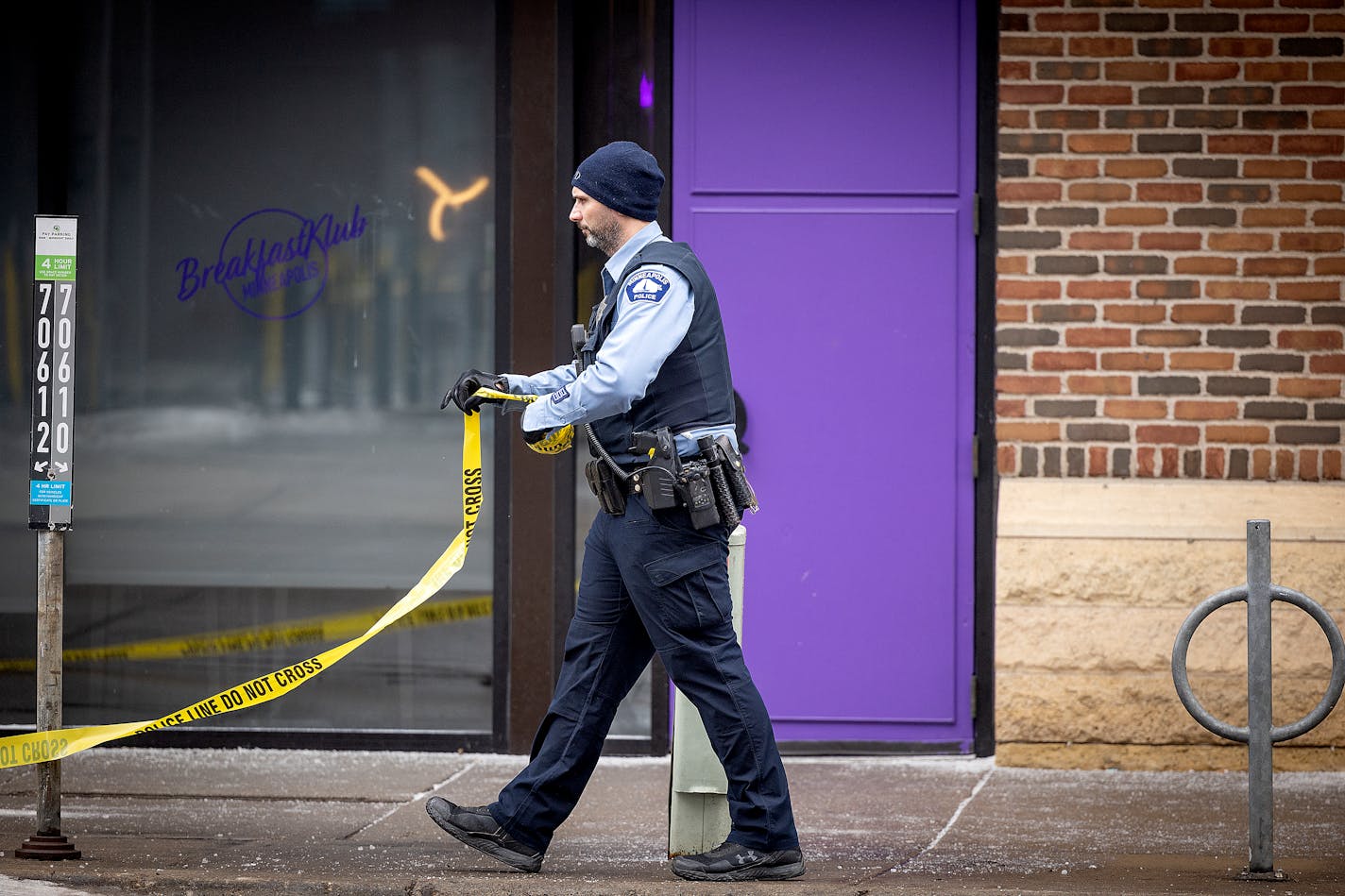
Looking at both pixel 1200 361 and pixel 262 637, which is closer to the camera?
pixel 1200 361

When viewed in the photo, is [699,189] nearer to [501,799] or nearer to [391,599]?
[391,599]

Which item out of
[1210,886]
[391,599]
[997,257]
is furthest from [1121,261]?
[391,599]

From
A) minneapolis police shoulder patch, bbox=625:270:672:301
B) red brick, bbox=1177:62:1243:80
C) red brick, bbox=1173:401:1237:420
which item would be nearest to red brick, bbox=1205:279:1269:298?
red brick, bbox=1173:401:1237:420

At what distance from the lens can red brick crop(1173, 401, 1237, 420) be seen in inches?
271

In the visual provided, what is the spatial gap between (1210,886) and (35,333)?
12.3 feet

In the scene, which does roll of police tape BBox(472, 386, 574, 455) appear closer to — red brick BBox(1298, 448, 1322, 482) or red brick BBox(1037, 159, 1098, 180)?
red brick BBox(1037, 159, 1098, 180)

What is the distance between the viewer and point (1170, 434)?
272 inches

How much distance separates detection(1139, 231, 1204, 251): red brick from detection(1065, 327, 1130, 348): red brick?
335 mm

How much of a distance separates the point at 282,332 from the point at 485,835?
9.23 ft

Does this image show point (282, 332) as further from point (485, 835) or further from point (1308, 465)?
point (1308, 465)

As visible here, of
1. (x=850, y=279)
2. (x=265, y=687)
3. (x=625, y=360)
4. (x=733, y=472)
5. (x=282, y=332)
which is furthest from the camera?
(x=282, y=332)

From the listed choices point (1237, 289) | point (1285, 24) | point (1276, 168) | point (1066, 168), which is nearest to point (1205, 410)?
point (1237, 289)

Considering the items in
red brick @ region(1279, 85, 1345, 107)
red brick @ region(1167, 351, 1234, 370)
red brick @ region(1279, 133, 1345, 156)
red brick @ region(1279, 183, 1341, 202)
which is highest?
red brick @ region(1279, 85, 1345, 107)

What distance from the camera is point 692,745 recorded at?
526 cm
